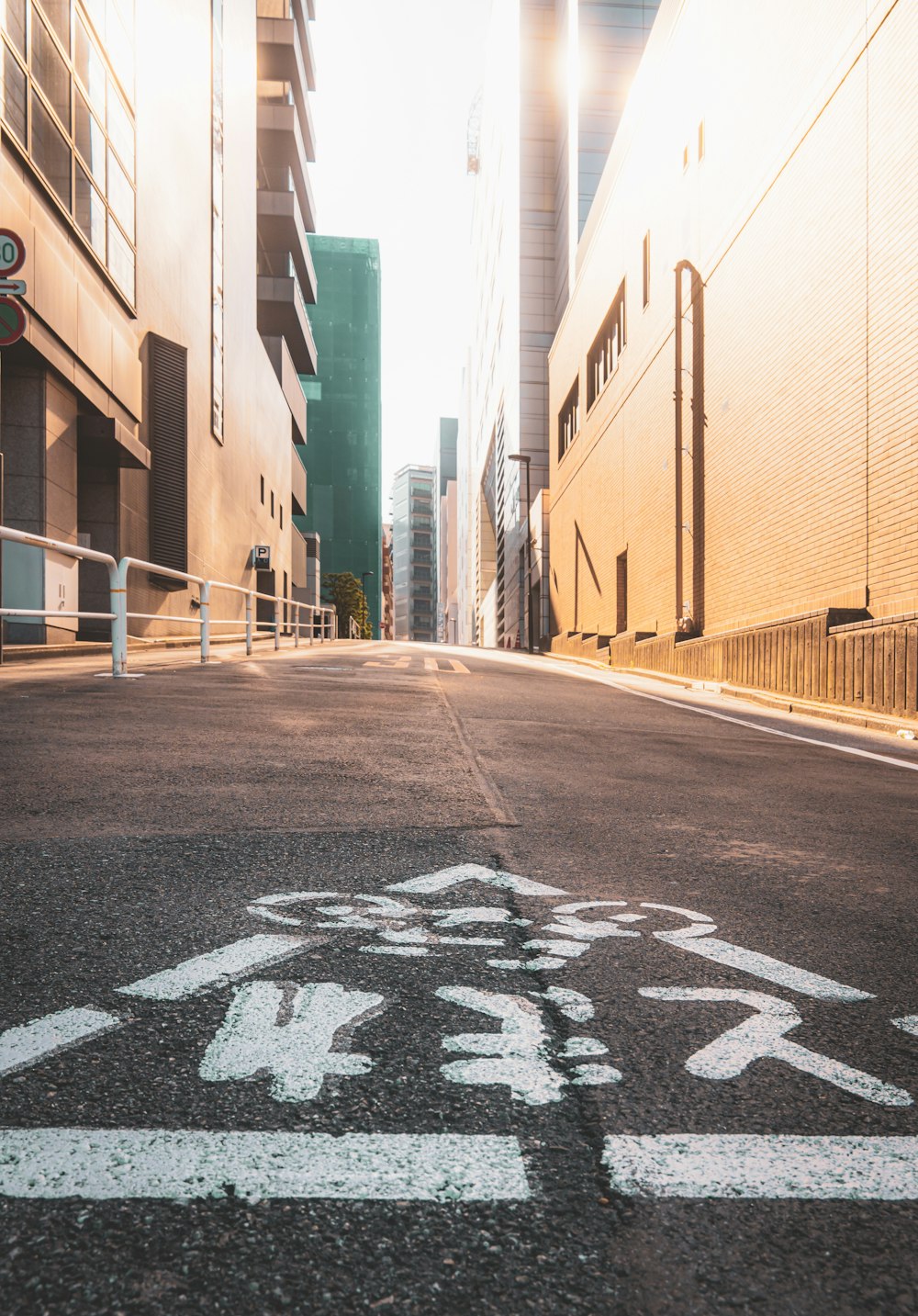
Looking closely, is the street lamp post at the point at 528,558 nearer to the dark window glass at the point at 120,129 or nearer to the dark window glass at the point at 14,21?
the dark window glass at the point at 120,129

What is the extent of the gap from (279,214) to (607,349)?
19.4m

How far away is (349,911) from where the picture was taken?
2719 mm

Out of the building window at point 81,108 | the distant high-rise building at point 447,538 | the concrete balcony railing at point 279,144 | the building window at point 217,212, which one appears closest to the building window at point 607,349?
the building window at point 217,212

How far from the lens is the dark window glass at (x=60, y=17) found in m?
15.4

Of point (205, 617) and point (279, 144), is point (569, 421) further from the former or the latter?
point (205, 617)

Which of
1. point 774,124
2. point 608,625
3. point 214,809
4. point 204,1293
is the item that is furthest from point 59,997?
point 608,625

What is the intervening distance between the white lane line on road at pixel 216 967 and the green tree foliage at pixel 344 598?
79690mm

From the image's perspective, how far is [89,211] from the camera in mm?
Result: 17656

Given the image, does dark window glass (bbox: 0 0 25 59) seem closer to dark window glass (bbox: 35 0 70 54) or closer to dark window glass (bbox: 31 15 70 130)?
dark window glass (bbox: 31 15 70 130)

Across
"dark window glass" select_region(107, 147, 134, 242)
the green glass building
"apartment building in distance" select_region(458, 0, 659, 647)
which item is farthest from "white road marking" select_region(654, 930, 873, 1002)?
the green glass building

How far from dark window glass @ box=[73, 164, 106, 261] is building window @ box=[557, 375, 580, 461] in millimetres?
21198

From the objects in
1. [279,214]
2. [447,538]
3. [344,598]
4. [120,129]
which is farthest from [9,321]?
[447,538]

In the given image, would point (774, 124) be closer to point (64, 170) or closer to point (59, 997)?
point (64, 170)

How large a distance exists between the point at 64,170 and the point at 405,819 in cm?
1663
